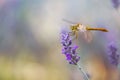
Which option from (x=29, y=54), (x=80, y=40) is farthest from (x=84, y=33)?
(x=29, y=54)

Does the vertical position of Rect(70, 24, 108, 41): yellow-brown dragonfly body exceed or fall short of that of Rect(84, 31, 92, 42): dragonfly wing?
it exceeds it

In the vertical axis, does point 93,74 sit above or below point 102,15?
below

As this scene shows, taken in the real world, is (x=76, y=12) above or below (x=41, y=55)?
above

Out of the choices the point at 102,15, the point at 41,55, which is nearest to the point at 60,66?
the point at 41,55

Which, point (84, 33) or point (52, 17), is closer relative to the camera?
point (84, 33)

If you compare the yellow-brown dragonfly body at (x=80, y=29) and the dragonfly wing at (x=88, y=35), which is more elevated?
the yellow-brown dragonfly body at (x=80, y=29)

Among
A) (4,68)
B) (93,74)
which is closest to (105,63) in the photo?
(93,74)

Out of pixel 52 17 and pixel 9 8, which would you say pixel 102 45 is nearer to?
pixel 52 17

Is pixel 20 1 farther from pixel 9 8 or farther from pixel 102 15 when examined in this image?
pixel 102 15

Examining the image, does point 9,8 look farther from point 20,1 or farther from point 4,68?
point 4,68
